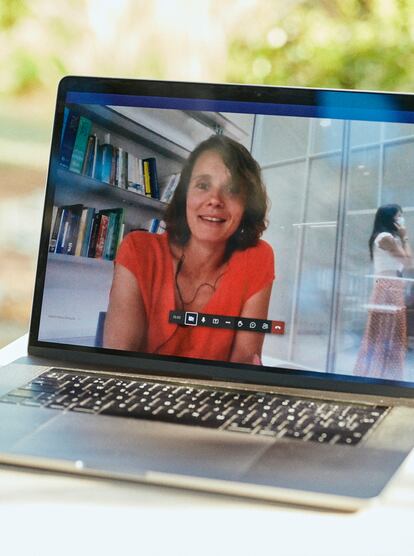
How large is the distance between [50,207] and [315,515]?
0.65 meters

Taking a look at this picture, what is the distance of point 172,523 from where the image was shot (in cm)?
56

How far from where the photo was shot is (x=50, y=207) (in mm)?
A: 1062

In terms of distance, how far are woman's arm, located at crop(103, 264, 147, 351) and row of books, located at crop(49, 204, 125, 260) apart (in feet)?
0.16

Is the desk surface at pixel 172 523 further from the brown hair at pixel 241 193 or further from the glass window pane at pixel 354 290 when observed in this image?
the brown hair at pixel 241 193

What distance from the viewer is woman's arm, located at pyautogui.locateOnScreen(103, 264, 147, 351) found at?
101 cm

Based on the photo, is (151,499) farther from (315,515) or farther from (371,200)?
(371,200)

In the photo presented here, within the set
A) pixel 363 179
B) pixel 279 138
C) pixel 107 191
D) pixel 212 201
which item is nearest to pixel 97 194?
pixel 107 191

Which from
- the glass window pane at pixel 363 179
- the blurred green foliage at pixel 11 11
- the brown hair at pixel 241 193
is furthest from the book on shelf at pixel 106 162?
the blurred green foliage at pixel 11 11

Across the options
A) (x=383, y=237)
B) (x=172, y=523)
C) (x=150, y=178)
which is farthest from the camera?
(x=150, y=178)

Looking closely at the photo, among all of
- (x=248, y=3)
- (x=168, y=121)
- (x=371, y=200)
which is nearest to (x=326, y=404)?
(x=371, y=200)

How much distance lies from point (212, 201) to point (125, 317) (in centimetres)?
21

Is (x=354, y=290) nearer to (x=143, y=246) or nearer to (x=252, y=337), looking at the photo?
(x=252, y=337)

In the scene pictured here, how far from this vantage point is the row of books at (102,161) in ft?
3.32

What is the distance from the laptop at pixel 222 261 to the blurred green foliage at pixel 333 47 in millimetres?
2797
